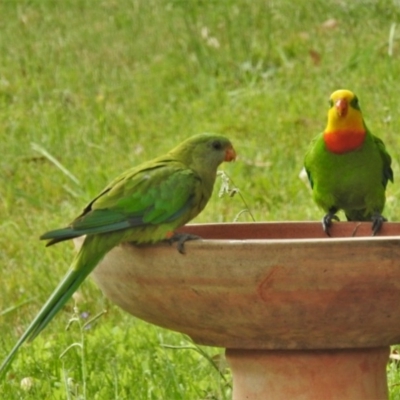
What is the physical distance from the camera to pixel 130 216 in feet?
8.29

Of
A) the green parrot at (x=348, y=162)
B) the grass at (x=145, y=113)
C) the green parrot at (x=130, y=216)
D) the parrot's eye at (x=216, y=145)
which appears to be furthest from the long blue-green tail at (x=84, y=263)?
the green parrot at (x=348, y=162)

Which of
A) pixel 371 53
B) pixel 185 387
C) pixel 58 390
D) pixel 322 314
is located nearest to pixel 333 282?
pixel 322 314

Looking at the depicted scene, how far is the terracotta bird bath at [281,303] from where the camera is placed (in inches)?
84.9

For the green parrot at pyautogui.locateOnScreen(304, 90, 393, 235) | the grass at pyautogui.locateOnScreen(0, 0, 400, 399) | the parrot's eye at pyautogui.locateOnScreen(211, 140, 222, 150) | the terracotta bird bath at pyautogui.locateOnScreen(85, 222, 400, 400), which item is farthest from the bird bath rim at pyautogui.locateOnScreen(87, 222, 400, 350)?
the green parrot at pyautogui.locateOnScreen(304, 90, 393, 235)

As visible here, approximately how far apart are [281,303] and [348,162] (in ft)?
4.68

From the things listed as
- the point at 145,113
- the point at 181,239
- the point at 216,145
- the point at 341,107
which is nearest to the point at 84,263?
the point at 181,239

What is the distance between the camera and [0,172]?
228 inches

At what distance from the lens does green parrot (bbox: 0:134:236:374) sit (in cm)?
247

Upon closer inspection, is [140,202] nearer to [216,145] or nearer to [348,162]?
[216,145]

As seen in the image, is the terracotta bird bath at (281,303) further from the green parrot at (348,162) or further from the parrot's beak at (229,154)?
the green parrot at (348,162)

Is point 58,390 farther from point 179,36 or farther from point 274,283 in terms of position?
point 179,36

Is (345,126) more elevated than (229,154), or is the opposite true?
(345,126)

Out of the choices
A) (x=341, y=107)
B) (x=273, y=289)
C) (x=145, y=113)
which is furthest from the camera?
(x=145, y=113)

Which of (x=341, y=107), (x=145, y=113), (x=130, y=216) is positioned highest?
(x=145, y=113)
